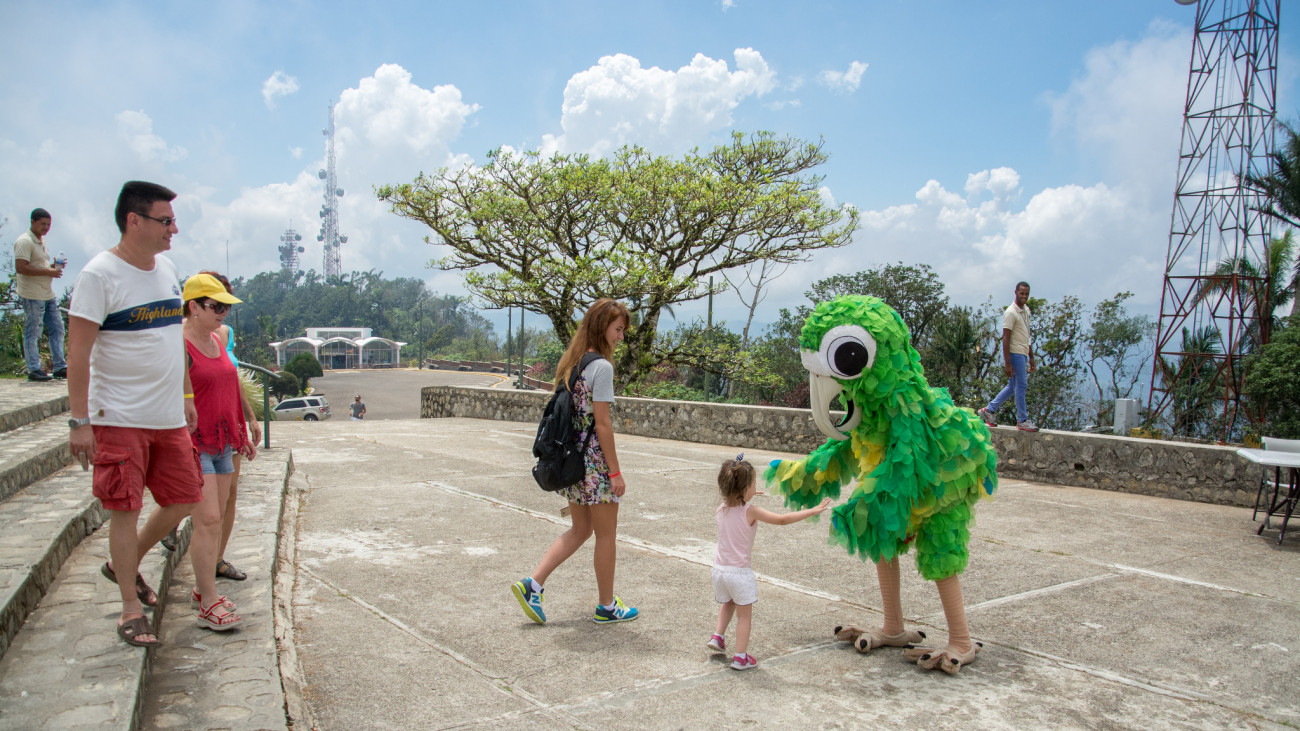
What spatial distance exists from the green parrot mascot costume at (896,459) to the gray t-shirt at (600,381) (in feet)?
2.88

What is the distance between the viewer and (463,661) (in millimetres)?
3422

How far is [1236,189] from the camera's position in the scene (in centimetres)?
2155

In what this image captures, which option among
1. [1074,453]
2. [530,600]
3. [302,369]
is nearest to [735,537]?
[530,600]

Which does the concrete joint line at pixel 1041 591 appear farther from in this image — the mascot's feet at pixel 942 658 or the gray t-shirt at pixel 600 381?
the gray t-shirt at pixel 600 381

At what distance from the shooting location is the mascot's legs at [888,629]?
362 cm

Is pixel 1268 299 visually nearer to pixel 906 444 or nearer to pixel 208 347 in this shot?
pixel 906 444

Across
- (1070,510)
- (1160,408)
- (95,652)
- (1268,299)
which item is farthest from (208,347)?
(1268,299)

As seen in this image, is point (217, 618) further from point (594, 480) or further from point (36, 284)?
point (36, 284)

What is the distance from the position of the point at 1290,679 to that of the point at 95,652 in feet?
15.1

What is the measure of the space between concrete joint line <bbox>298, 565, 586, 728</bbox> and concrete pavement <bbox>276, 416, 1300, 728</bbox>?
11mm

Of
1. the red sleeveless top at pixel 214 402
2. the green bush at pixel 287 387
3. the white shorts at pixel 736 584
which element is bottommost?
the green bush at pixel 287 387

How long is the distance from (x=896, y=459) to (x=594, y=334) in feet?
4.70

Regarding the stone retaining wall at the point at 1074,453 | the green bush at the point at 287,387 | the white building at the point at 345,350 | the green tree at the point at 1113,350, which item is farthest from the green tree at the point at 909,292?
the white building at the point at 345,350

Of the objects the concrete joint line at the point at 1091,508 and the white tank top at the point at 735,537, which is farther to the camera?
the concrete joint line at the point at 1091,508
